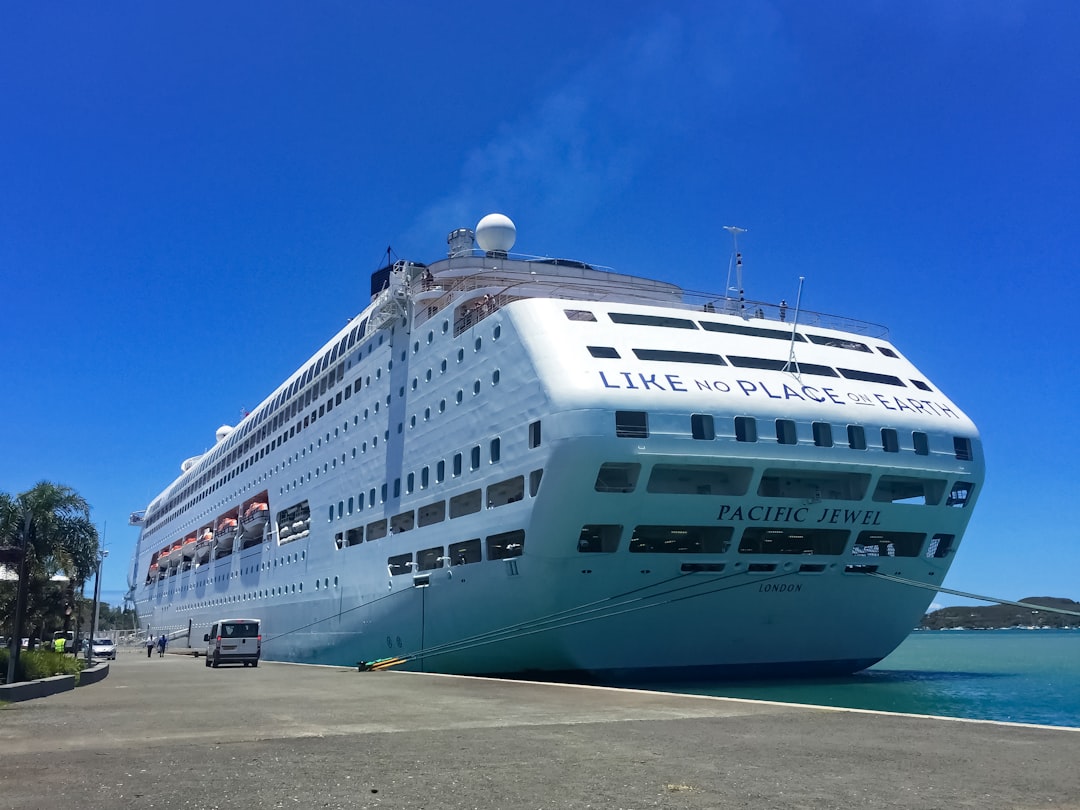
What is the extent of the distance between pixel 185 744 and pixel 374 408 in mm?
20087

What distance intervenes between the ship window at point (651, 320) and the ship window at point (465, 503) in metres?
5.60

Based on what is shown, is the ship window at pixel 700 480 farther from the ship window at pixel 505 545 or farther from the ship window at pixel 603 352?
the ship window at pixel 505 545

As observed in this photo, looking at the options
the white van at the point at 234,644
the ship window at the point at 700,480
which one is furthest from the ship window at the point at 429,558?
the white van at the point at 234,644

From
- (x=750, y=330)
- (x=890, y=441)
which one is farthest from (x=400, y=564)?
(x=890, y=441)

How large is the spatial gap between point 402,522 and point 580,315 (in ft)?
30.3

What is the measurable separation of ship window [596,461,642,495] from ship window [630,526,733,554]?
1034mm

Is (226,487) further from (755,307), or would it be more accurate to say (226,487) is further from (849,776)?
(849,776)

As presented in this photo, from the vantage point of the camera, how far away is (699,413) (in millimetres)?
18531

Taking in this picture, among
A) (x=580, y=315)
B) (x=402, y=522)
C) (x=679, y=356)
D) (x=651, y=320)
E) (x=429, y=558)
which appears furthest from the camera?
(x=402, y=522)

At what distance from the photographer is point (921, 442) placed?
2052 centimetres

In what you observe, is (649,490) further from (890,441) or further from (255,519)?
(255,519)

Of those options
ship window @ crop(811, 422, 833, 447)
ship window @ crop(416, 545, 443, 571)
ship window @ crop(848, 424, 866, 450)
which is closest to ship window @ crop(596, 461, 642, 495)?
ship window @ crop(811, 422, 833, 447)

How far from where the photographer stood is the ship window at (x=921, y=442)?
20406 mm

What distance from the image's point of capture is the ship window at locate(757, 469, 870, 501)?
64.7ft
